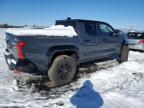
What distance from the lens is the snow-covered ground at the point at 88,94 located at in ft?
15.0

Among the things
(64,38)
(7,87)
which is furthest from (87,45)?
(7,87)

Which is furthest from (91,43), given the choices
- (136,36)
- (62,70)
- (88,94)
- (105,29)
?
(136,36)

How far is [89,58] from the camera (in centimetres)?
707

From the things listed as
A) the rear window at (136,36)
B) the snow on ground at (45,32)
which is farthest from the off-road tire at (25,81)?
the rear window at (136,36)

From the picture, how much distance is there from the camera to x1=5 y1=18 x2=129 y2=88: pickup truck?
5.21 meters

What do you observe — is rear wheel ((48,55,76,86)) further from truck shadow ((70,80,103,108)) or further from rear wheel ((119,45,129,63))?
rear wheel ((119,45,129,63))

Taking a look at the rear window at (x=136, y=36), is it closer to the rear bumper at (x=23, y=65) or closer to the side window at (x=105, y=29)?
the side window at (x=105, y=29)

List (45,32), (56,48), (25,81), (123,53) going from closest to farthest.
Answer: (45,32) → (56,48) → (25,81) → (123,53)

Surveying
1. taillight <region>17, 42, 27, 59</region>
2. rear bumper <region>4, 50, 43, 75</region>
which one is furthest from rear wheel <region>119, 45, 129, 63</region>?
taillight <region>17, 42, 27, 59</region>

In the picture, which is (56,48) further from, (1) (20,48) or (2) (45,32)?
(1) (20,48)

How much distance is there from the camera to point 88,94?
5.26m

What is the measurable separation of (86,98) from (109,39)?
11.8 feet

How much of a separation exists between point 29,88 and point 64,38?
5.53 ft

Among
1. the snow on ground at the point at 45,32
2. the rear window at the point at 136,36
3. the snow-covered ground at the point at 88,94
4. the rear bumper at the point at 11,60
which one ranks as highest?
the snow on ground at the point at 45,32
